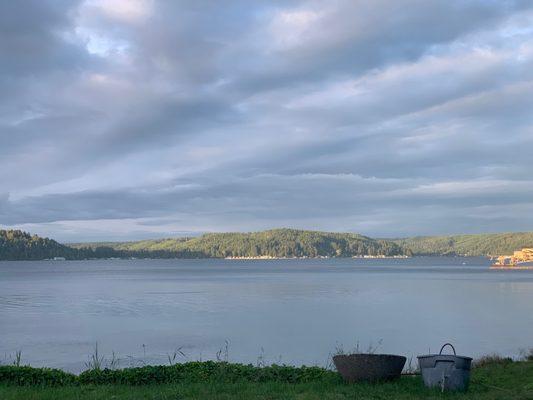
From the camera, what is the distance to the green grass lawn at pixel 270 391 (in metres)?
11.9

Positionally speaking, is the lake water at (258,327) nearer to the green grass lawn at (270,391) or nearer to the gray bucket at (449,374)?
the green grass lawn at (270,391)

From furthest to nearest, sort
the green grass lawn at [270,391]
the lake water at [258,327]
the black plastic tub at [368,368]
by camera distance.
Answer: the lake water at [258,327], the black plastic tub at [368,368], the green grass lawn at [270,391]

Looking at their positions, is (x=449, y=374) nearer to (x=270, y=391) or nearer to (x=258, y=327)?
(x=270, y=391)

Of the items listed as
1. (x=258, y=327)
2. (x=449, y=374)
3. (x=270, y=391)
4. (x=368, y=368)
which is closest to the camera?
(x=270, y=391)

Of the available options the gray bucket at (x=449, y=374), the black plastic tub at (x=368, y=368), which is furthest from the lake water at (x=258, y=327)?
the gray bucket at (x=449, y=374)

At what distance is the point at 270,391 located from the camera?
40.8 feet

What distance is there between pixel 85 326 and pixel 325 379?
27167 mm

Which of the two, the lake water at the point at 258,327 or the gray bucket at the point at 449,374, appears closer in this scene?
the gray bucket at the point at 449,374

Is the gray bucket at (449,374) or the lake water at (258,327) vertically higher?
the gray bucket at (449,374)

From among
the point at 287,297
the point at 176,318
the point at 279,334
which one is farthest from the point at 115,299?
the point at 279,334

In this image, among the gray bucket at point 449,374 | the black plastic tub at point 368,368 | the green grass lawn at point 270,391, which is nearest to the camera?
the green grass lawn at point 270,391

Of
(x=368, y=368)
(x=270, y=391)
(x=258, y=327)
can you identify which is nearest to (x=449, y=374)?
(x=368, y=368)

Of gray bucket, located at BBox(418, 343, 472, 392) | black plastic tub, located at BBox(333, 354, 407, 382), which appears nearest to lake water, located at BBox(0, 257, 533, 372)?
black plastic tub, located at BBox(333, 354, 407, 382)

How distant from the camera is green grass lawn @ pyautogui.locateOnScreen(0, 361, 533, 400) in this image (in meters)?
11.9
